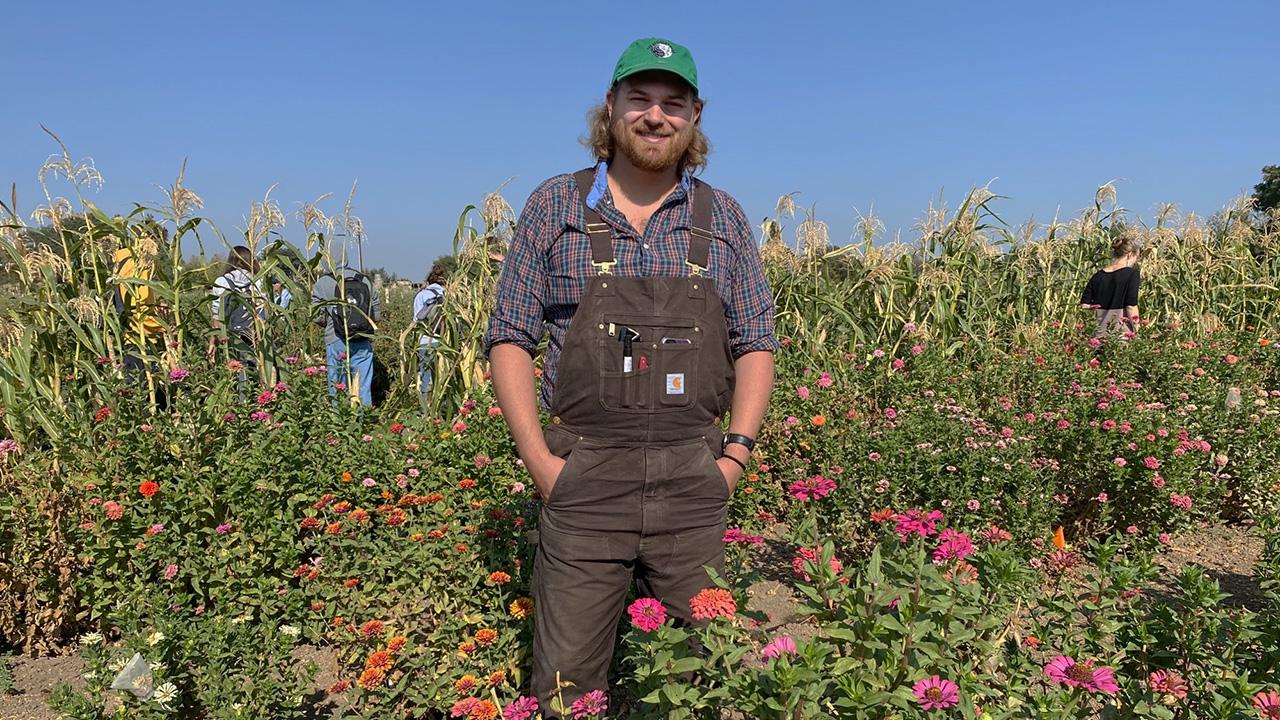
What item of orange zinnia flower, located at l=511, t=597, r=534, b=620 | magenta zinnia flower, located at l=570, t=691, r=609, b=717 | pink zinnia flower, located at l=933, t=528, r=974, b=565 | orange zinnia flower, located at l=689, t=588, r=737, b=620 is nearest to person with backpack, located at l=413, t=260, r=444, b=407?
orange zinnia flower, located at l=511, t=597, r=534, b=620

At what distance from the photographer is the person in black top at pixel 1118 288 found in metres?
7.00

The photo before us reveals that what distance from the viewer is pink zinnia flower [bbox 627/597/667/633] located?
1570 mm

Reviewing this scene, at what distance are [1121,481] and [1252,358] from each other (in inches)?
149

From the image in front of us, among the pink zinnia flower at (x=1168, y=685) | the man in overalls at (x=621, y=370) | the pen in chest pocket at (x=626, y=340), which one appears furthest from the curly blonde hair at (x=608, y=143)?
the pink zinnia flower at (x=1168, y=685)

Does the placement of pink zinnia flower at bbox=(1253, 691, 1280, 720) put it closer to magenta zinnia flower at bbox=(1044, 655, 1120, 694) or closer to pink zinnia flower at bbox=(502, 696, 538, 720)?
magenta zinnia flower at bbox=(1044, 655, 1120, 694)

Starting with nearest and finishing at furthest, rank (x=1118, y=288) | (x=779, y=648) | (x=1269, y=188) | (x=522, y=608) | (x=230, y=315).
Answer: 1. (x=779, y=648)
2. (x=522, y=608)
3. (x=230, y=315)
4. (x=1118, y=288)
5. (x=1269, y=188)

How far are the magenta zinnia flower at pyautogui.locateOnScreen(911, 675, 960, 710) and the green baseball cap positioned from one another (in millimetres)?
1347

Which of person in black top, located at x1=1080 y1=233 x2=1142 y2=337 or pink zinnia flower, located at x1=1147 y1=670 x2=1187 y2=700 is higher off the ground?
person in black top, located at x1=1080 y1=233 x2=1142 y2=337

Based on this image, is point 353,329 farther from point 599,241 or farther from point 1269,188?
point 1269,188

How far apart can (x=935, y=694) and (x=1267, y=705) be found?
671 mm

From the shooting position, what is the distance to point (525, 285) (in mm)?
1848

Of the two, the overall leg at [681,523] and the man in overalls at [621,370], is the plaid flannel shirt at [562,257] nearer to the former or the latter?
the man in overalls at [621,370]

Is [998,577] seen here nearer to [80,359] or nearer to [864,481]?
[864,481]

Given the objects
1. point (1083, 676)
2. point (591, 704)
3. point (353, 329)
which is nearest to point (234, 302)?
point (353, 329)
